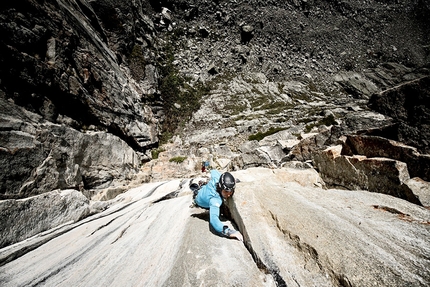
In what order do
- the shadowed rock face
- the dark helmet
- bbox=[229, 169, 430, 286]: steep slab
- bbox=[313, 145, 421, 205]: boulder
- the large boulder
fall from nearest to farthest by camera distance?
1. bbox=[229, 169, 430, 286]: steep slab
2. the shadowed rock face
3. bbox=[313, 145, 421, 205]: boulder
4. the dark helmet
5. the large boulder

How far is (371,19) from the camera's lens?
52.1 metres

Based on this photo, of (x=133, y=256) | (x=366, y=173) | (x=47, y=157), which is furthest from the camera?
(x=47, y=157)

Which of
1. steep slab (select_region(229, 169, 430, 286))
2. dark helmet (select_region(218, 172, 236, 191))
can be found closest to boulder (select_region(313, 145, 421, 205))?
steep slab (select_region(229, 169, 430, 286))

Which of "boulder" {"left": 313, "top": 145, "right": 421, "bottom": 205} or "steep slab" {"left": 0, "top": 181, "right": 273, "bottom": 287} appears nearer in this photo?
"steep slab" {"left": 0, "top": 181, "right": 273, "bottom": 287}

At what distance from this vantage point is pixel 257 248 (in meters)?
2.88

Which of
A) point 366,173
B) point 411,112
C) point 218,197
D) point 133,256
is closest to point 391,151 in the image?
point 366,173

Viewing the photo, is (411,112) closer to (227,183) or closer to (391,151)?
(391,151)

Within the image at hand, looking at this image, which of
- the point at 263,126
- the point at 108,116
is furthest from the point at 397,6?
the point at 108,116

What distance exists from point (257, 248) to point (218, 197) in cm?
161

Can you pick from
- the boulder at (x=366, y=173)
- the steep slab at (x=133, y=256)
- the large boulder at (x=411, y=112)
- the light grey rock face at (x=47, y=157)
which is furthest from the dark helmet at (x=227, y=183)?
the light grey rock face at (x=47, y=157)

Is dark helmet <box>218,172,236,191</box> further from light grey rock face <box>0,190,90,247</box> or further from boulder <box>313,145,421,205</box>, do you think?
light grey rock face <box>0,190,90,247</box>

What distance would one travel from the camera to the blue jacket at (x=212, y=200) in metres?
3.70

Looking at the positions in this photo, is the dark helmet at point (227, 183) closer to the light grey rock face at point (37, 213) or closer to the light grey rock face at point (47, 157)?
the light grey rock face at point (37, 213)

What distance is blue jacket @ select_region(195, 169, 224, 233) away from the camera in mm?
3698
